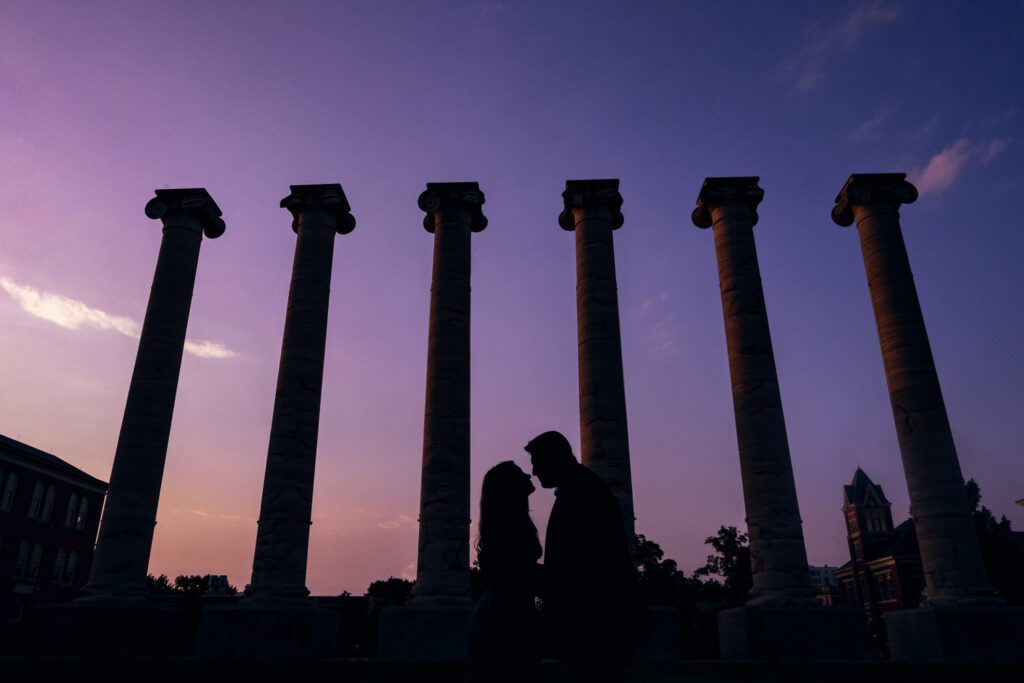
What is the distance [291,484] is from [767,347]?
72.2 feet

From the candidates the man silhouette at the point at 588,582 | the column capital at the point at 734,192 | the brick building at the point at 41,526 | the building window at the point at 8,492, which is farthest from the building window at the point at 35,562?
the man silhouette at the point at 588,582

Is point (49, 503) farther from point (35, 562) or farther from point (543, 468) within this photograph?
point (543, 468)

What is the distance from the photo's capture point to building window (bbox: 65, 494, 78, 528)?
66.2 m

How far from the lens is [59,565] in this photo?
211 feet

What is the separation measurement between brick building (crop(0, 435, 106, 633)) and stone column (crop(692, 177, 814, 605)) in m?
56.9

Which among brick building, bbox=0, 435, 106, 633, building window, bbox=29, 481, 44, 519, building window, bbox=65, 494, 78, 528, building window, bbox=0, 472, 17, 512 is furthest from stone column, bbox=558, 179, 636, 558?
building window, bbox=65, 494, 78, 528

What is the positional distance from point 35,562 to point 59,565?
3.77 m

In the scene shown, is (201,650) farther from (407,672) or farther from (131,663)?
(407,672)

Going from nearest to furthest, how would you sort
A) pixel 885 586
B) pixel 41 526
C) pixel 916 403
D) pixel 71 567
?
pixel 916 403, pixel 41 526, pixel 71 567, pixel 885 586

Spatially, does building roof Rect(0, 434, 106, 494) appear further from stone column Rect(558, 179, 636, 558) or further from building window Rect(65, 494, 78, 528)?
stone column Rect(558, 179, 636, 558)

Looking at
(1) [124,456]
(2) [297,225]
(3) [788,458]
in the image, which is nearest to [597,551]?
(3) [788,458]

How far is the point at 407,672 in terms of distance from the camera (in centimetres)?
1981

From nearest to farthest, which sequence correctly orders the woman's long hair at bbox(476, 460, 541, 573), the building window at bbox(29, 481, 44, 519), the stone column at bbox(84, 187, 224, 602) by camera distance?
the woman's long hair at bbox(476, 460, 541, 573) → the stone column at bbox(84, 187, 224, 602) → the building window at bbox(29, 481, 44, 519)

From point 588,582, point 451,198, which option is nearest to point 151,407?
point 451,198
